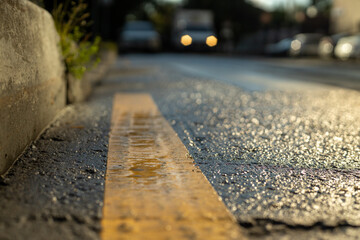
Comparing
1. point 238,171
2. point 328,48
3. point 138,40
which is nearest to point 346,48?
point 328,48

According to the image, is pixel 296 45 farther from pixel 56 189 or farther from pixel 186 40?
pixel 56 189

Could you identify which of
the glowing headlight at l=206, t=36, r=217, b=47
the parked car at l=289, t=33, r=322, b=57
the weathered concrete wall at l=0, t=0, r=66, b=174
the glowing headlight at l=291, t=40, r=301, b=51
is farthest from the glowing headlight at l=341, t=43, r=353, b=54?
the weathered concrete wall at l=0, t=0, r=66, b=174

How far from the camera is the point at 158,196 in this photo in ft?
6.31

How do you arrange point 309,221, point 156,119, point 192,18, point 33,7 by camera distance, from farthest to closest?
point 192,18 → point 156,119 → point 33,7 → point 309,221

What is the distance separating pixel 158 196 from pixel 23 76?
1229mm

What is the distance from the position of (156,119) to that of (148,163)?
5.08 feet

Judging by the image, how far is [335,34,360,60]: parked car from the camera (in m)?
20.6

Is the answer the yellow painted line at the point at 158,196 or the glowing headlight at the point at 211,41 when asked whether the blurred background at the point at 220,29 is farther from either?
the yellow painted line at the point at 158,196

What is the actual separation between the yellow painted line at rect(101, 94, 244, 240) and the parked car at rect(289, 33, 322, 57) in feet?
83.5

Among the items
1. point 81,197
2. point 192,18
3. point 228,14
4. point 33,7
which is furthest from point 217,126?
point 228,14

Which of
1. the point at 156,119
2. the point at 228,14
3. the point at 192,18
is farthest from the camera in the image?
the point at 228,14

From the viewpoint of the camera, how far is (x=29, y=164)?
240cm

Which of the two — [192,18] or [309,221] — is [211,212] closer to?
[309,221]

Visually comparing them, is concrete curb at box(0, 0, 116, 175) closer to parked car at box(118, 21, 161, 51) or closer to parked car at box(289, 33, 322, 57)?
parked car at box(118, 21, 161, 51)
